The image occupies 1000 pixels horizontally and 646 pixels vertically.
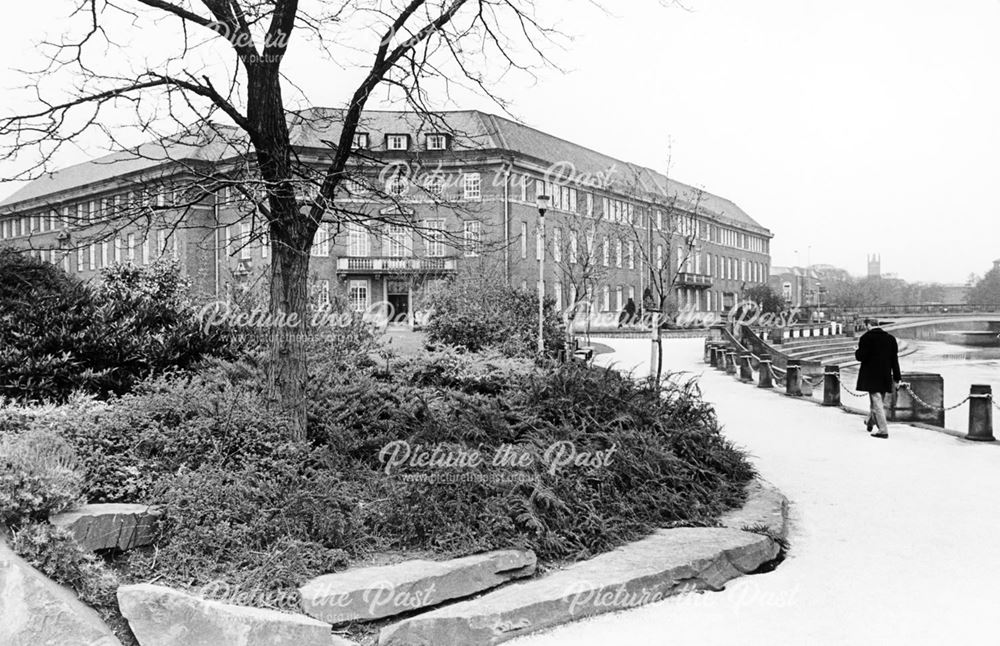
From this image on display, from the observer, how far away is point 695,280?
74750mm

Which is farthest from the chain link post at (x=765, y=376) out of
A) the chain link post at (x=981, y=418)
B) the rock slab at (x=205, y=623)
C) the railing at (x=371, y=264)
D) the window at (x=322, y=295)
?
the railing at (x=371, y=264)

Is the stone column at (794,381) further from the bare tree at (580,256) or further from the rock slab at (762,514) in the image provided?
the bare tree at (580,256)

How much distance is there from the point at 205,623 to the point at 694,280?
241 ft

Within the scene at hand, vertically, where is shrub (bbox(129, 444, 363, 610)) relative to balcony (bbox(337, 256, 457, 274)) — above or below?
below

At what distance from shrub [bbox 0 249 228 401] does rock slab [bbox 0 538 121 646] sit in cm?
366

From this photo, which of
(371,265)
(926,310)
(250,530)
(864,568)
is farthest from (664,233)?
(250,530)

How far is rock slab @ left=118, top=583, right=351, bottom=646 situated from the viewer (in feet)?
14.1

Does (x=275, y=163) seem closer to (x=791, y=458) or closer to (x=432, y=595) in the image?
(x=432, y=595)

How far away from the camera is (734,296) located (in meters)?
84.3

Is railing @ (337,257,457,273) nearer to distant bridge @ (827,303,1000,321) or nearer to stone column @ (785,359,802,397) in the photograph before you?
stone column @ (785,359,802,397)

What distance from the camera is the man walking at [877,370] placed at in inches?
460

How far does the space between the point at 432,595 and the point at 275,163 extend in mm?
3993

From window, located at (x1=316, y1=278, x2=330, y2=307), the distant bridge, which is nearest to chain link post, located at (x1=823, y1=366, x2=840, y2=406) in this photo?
window, located at (x1=316, y1=278, x2=330, y2=307)

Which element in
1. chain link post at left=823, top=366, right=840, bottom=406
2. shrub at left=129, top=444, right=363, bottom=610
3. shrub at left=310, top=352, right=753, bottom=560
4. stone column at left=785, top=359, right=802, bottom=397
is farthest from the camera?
stone column at left=785, top=359, right=802, bottom=397
